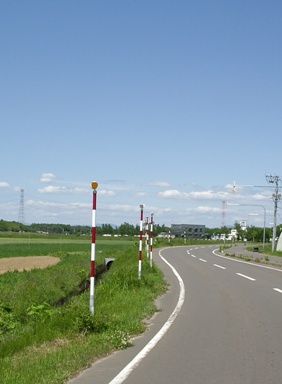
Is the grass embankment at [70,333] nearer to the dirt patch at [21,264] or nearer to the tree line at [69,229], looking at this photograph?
the dirt patch at [21,264]

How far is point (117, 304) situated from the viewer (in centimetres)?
1430

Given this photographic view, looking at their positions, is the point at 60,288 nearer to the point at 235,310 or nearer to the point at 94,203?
the point at 235,310

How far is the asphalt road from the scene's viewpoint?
7629 mm

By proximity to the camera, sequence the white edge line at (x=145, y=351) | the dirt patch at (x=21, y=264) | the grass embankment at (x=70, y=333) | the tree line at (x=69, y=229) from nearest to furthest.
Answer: the white edge line at (x=145, y=351) < the grass embankment at (x=70, y=333) < the dirt patch at (x=21, y=264) < the tree line at (x=69, y=229)

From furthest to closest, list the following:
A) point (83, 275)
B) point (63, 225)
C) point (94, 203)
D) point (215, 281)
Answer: point (63, 225), point (83, 275), point (215, 281), point (94, 203)

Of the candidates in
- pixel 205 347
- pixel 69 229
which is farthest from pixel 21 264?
pixel 69 229

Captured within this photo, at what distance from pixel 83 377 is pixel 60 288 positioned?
18455mm

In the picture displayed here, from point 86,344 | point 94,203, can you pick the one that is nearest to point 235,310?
point 94,203

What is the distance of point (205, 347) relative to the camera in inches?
379

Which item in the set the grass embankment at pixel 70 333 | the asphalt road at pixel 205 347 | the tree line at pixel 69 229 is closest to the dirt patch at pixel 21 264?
the grass embankment at pixel 70 333

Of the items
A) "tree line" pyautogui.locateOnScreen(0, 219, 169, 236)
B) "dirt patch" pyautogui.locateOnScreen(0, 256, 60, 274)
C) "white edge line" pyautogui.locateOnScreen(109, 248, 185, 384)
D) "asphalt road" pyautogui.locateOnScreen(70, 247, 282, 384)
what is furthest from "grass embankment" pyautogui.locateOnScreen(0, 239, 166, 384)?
"tree line" pyautogui.locateOnScreen(0, 219, 169, 236)

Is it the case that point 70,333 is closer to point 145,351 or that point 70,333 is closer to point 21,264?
point 145,351

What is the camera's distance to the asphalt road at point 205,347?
763 centimetres

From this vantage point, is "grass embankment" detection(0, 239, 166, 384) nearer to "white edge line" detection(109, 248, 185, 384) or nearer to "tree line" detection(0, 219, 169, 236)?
"white edge line" detection(109, 248, 185, 384)
